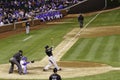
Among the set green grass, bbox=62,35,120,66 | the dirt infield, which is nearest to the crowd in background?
green grass, bbox=62,35,120,66

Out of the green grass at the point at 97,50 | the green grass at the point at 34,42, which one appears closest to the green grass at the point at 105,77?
the green grass at the point at 97,50

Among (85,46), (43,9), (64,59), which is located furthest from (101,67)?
(43,9)

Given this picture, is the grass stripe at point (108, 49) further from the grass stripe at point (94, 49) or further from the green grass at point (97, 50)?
the grass stripe at point (94, 49)

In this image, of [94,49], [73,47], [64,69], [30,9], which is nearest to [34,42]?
[73,47]

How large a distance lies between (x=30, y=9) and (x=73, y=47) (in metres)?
27.6

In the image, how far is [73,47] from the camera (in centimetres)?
3469

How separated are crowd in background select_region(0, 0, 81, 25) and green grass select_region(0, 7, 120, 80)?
530 centimetres

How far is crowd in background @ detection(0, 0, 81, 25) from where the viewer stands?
52.2 m

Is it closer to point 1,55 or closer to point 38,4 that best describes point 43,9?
point 38,4

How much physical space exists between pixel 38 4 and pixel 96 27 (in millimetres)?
17091

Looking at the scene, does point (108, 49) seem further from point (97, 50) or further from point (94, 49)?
point (94, 49)

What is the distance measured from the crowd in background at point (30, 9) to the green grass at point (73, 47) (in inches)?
209

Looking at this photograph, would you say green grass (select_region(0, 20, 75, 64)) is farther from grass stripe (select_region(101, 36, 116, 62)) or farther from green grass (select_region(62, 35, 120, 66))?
grass stripe (select_region(101, 36, 116, 62))

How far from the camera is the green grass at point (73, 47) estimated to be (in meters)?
28.9
